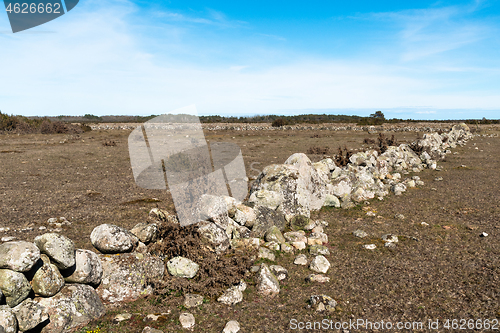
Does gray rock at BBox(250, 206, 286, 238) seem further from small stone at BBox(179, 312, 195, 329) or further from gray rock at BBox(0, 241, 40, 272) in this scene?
gray rock at BBox(0, 241, 40, 272)

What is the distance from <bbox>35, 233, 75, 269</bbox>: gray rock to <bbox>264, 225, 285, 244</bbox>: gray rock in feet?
12.7

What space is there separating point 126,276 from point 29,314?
4.29 ft

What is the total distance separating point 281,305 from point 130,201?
6.94 meters

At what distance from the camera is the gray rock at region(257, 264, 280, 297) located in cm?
488

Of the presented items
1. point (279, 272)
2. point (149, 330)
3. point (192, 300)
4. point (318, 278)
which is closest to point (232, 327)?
point (192, 300)

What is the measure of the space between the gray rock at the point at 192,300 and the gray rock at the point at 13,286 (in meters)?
2.05

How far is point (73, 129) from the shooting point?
40.6 m

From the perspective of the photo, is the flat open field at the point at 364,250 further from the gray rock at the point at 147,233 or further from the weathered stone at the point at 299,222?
the gray rock at the point at 147,233

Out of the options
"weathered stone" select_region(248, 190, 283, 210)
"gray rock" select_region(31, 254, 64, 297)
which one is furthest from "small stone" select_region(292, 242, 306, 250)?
"gray rock" select_region(31, 254, 64, 297)

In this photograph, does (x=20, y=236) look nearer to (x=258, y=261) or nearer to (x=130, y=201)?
(x=130, y=201)

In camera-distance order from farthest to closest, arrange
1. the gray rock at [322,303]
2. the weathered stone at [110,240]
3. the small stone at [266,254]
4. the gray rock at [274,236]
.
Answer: the gray rock at [274,236]
the small stone at [266,254]
the weathered stone at [110,240]
the gray rock at [322,303]

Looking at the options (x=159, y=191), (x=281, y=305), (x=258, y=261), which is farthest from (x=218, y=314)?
(x=159, y=191)

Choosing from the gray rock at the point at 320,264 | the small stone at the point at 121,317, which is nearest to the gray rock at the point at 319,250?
the gray rock at the point at 320,264

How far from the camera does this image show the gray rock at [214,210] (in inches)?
242
